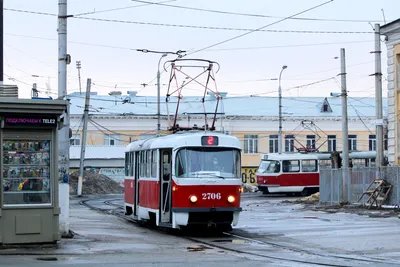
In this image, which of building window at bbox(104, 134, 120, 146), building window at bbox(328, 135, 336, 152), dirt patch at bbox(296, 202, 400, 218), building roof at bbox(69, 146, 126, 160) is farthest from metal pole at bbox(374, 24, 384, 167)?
building window at bbox(104, 134, 120, 146)

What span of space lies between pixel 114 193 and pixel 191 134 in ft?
151

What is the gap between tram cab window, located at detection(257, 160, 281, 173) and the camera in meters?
50.9

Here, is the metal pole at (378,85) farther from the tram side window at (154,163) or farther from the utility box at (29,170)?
the utility box at (29,170)

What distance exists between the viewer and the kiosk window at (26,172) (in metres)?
16.3

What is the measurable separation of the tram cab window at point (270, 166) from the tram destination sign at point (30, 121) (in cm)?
3546

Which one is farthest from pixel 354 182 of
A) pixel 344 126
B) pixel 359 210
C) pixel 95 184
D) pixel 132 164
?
pixel 95 184

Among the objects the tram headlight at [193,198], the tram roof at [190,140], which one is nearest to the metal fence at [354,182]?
the tram roof at [190,140]

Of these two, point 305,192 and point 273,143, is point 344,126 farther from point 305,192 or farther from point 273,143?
point 273,143

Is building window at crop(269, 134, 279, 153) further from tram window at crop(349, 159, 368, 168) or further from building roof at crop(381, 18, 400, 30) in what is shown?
building roof at crop(381, 18, 400, 30)

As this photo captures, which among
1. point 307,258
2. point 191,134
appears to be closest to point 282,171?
point 191,134

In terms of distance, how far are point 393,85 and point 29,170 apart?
2237 cm

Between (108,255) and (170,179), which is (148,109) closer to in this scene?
(170,179)

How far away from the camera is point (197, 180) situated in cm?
1977

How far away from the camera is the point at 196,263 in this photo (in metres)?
14.3
